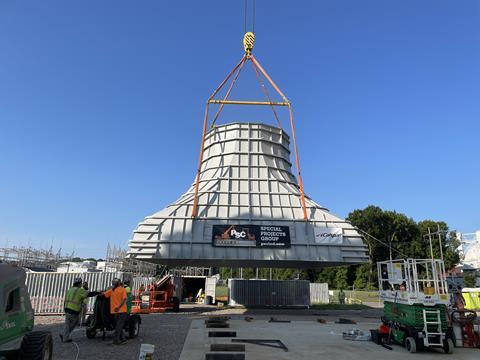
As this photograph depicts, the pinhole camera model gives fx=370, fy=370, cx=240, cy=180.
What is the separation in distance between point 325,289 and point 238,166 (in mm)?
19890

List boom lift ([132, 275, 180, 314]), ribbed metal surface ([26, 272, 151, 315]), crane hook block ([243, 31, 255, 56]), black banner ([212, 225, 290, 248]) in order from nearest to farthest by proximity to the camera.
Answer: ribbed metal surface ([26, 272, 151, 315]), black banner ([212, 225, 290, 248]), boom lift ([132, 275, 180, 314]), crane hook block ([243, 31, 255, 56])

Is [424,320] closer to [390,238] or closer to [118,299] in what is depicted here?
[118,299]

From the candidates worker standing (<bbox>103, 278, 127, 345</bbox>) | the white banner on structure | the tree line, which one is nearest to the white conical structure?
the white banner on structure

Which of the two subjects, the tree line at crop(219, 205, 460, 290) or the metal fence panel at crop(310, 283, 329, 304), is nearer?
the metal fence panel at crop(310, 283, 329, 304)

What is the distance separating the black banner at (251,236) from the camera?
20844 millimetres

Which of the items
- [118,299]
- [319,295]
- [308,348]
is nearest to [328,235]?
[308,348]

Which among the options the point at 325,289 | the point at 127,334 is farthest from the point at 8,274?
the point at 325,289

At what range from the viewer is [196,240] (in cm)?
2081

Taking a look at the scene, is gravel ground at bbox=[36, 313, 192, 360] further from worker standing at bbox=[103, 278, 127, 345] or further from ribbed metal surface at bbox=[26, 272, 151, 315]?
ribbed metal surface at bbox=[26, 272, 151, 315]

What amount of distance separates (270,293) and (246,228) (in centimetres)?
948

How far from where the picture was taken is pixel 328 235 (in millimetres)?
21656

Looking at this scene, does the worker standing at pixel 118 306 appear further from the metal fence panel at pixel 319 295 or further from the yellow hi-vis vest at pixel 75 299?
the metal fence panel at pixel 319 295

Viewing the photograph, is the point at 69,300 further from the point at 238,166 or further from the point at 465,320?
the point at 238,166

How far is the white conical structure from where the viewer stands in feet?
67.7
